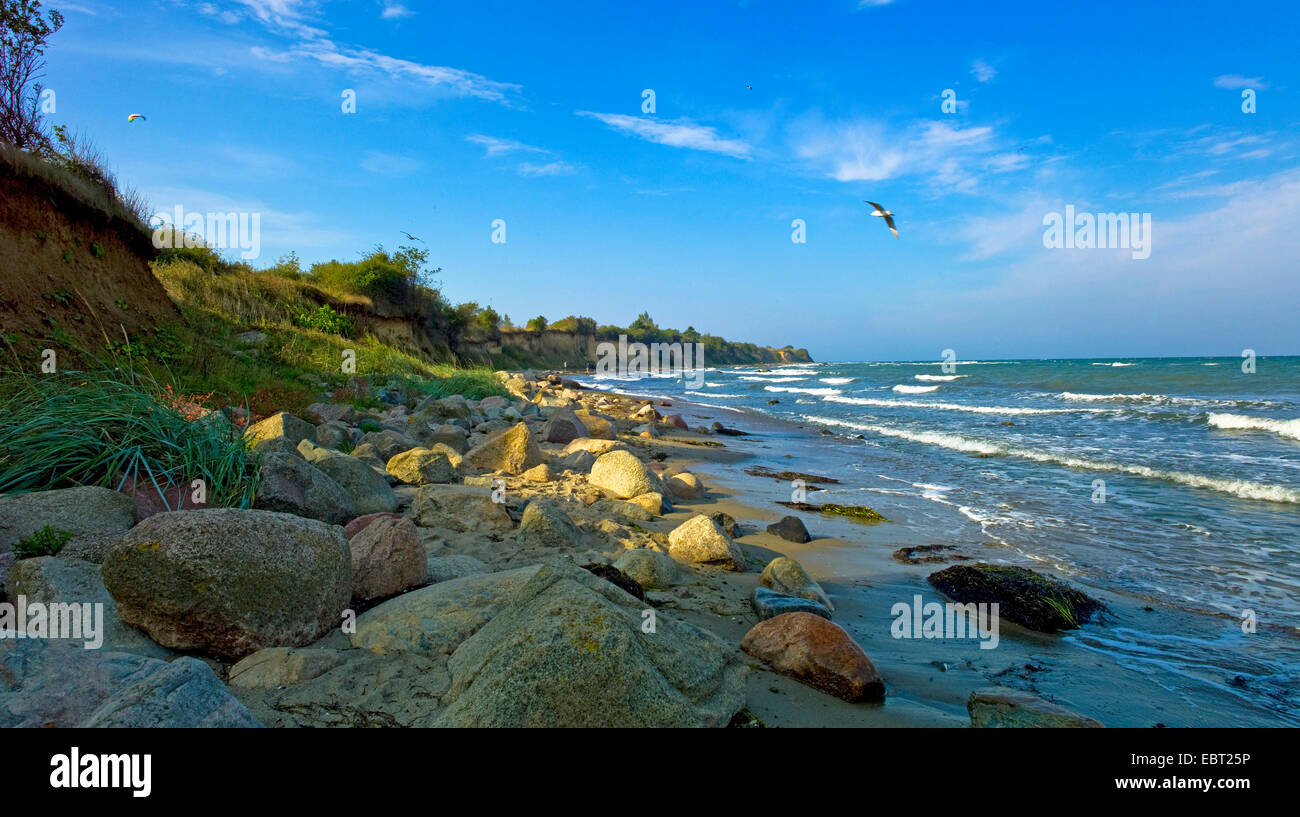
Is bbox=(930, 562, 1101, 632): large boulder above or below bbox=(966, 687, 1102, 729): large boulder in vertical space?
below

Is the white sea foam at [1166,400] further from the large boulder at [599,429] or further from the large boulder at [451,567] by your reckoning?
the large boulder at [451,567]

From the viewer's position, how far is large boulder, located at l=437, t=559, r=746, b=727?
87.2 inches

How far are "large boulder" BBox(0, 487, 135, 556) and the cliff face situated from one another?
4.75 m

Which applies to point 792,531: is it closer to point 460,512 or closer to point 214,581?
point 460,512

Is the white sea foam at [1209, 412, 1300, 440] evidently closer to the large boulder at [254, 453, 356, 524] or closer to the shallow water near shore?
the shallow water near shore

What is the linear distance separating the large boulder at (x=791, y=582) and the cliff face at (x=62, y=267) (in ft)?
27.3

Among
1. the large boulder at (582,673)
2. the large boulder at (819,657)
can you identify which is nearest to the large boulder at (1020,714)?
the large boulder at (819,657)

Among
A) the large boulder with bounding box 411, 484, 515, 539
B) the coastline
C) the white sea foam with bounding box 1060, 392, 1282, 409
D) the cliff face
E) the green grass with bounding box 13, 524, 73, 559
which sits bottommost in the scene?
the coastline

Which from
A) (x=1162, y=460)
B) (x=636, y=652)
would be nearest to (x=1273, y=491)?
(x=1162, y=460)

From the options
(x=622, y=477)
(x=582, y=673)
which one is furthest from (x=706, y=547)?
(x=582, y=673)

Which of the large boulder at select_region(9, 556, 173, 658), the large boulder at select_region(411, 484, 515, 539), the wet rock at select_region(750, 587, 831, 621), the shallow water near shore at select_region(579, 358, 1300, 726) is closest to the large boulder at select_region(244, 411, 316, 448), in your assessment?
the large boulder at select_region(411, 484, 515, 539)

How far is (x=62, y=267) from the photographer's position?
870 centimetres

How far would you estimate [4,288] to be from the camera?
748cm
